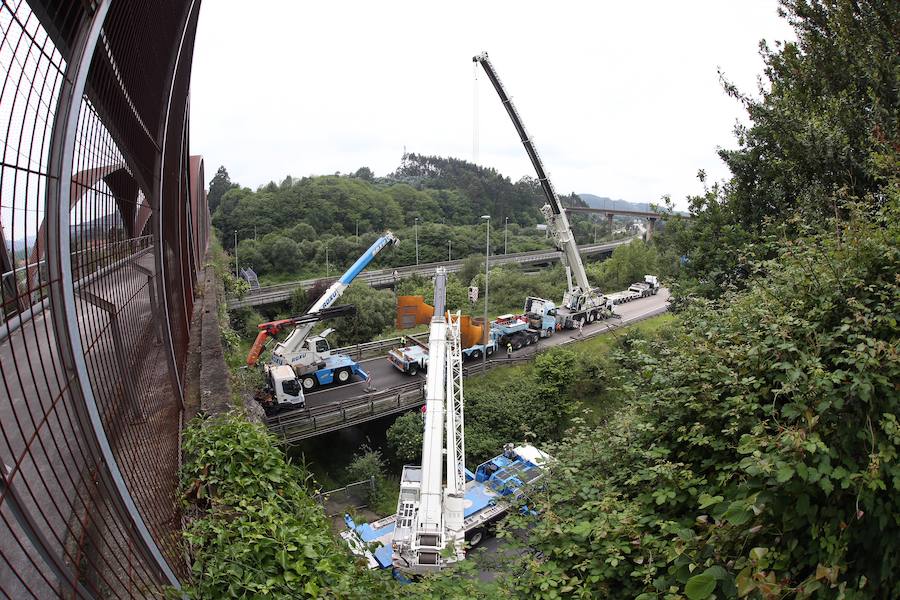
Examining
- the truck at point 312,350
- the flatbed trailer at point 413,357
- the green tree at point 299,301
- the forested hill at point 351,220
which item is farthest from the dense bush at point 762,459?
the forested hill at point 351,220

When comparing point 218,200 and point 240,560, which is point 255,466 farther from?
point 218,200

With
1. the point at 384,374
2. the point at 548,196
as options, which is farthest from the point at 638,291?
the point at 384,374

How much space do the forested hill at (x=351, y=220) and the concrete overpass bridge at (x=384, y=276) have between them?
354cm

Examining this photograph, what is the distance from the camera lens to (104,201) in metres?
3.40

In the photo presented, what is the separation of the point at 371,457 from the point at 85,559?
40.0 feet

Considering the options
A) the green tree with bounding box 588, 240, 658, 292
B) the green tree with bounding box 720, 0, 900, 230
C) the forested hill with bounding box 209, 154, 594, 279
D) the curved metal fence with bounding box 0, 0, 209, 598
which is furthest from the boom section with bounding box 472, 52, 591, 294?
the forested hill with bounding box 209, 154, 594, 279

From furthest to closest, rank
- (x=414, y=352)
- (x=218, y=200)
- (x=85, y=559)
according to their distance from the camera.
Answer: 1. (x=218, y=200)
2. (x=414, y=352)
3. (x=85, y=559)

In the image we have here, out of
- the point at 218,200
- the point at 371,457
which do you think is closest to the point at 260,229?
the point at 218,200

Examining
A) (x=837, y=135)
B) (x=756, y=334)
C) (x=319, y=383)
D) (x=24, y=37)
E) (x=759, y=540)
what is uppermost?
(x=837, y=135)

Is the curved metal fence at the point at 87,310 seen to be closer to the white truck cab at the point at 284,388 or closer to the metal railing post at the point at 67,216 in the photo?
the metal railing post at the point at 67,216

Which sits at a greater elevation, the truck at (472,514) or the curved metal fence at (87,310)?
the curved metal fence at (87,310)

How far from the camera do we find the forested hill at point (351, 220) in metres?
41.5

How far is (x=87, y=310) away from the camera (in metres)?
2.86

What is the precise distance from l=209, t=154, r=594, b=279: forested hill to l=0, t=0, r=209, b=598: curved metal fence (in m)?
35.3
